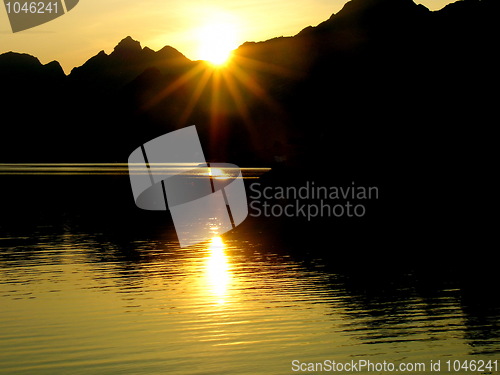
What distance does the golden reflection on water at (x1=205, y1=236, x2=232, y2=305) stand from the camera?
2105 centimetres

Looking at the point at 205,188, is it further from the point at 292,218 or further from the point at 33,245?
the point at 33,245

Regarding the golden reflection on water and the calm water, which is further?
the golden reflection on water

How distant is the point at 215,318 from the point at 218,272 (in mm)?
7928

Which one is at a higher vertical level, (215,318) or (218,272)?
(215,318)

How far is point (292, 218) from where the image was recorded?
51.6m

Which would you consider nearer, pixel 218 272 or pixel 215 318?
pixel 215 318

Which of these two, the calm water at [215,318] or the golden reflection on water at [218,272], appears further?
the golden reflection on water at [218,272]

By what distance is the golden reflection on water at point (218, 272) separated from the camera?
829 inches

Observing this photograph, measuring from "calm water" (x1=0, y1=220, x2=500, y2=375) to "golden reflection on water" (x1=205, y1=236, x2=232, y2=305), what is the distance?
0.12ft

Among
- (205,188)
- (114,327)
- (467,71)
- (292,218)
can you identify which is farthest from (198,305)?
(467,71)

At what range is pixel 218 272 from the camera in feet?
83.0

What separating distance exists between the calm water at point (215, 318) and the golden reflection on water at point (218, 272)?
0.12 feet

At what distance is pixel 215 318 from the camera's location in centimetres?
1739

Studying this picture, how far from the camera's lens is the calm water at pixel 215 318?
545 inches
